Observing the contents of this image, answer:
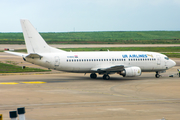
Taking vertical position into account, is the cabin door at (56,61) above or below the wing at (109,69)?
above

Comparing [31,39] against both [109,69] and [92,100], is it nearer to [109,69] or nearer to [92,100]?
[109,69]

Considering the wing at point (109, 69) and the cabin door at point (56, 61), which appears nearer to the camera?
the wing at point (109, 69)

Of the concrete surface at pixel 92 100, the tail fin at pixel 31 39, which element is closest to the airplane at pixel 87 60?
the tail fin at pixel 31 39

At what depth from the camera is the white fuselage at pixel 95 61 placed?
129ft

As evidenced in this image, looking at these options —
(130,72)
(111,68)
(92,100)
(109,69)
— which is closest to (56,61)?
(109,69)

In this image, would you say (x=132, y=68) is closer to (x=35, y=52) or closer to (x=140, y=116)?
(x=35, y=52)

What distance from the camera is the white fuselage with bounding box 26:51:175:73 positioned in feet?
129

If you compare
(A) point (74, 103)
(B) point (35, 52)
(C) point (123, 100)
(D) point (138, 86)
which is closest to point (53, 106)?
(A) point (74, 103)

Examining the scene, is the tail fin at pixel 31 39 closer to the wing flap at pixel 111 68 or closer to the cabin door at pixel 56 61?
the cabin door at pixel 56 61

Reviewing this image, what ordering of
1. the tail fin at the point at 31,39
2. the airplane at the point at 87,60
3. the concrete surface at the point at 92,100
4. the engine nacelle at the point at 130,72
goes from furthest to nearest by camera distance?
the engine nacelle at the point at 130,72
the airplane at the point at 87,60
the tail fin at the point at 31,39
the concrete surface at the point at 92,100

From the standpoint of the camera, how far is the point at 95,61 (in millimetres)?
41125

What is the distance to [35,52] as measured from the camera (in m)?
39.0

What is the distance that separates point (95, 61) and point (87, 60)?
1153mm

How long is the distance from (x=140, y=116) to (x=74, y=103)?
666 cm
